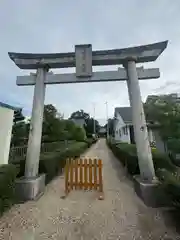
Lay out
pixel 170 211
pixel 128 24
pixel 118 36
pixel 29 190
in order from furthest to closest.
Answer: pixel 118 36
pixel 128 24
pixel 29 190
pixel 170 211

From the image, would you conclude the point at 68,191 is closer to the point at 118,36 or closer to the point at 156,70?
the point at 156,70

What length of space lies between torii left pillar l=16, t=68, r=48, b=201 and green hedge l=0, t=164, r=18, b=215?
433 mm

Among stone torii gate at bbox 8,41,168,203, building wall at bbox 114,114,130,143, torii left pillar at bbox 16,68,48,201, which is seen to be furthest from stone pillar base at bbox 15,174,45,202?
building wall at bbox 114,114,130,143

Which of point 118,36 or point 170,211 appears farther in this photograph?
point 118,36

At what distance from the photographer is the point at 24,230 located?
292 centimetres

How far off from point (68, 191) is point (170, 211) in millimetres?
2911

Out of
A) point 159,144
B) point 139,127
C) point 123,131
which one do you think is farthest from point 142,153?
point 123,131

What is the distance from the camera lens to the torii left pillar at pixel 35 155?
14.1 ft

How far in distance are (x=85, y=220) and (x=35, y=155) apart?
2444 millimetres

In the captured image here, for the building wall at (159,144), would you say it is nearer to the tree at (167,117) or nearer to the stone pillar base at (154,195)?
the tree at (167,117)

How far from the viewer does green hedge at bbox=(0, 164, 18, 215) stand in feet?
10.8

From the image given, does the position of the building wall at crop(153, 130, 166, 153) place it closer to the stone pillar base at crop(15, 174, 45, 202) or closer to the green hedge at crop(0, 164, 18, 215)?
the stone pillar base at crop(15, 174, 45, 202)

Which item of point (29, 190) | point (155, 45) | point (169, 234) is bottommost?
point (169, 234)

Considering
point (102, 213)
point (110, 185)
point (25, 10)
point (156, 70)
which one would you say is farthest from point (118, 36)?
point (102, 213)
